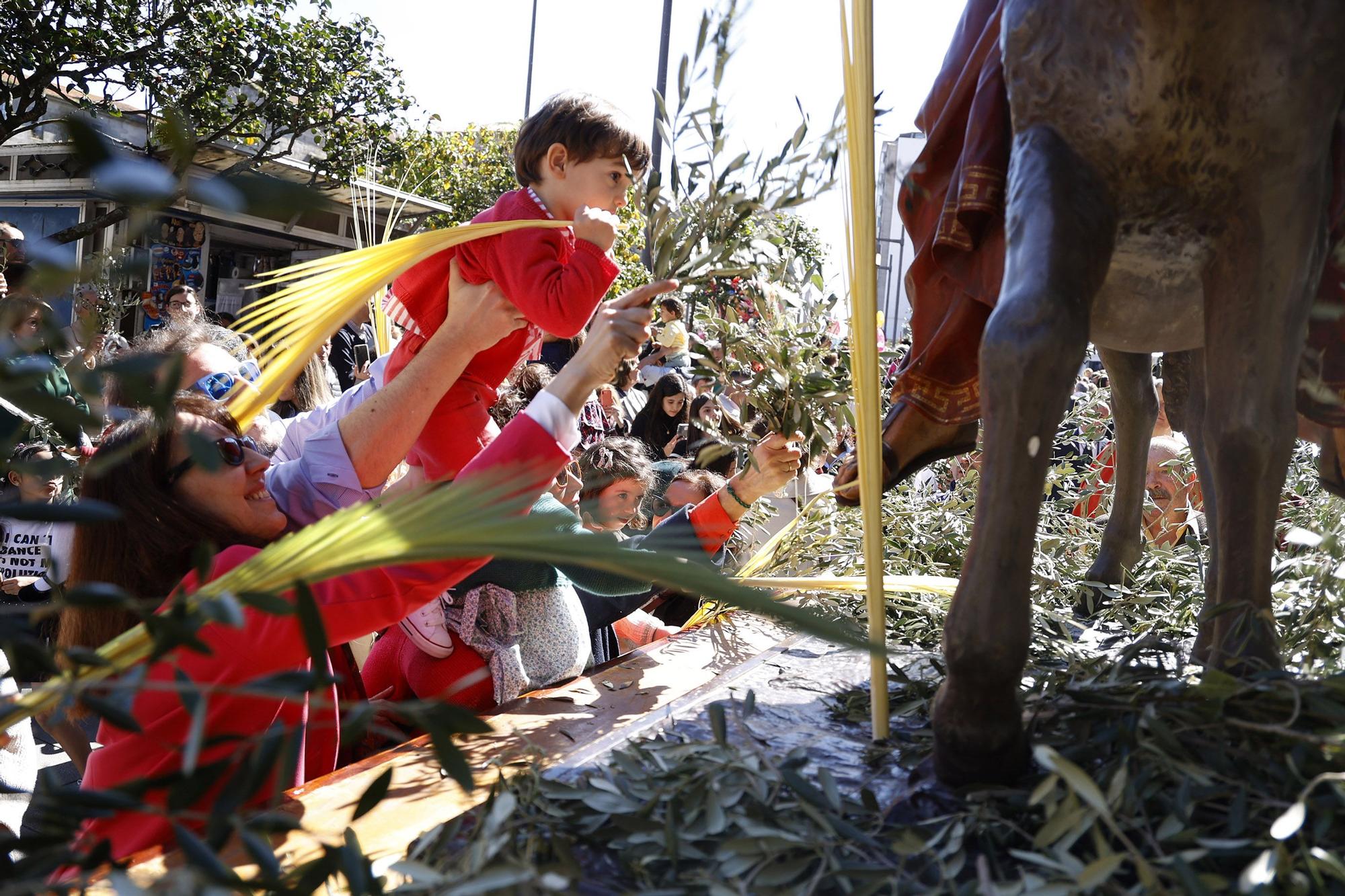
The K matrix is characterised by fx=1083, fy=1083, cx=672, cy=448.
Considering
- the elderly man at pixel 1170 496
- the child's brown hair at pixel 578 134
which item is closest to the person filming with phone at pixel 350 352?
the child's brown hair at pixel 578 134

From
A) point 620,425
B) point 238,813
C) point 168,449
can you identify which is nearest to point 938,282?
point 168,449

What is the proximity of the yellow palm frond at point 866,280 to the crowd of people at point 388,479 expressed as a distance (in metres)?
0.22

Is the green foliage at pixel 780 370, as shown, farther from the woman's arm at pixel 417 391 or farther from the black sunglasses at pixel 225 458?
the black sunglasses at pixel 225 458

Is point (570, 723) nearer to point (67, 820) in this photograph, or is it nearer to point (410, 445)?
point (410, 445)

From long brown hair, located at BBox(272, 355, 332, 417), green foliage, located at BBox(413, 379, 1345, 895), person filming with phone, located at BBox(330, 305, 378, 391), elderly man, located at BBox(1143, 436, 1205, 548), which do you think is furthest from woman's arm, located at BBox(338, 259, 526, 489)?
person filming with phone, located at BBox(330, 305, 378, 391)

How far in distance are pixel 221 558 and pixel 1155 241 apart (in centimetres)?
122

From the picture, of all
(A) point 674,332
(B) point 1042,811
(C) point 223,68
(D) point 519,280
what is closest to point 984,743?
(B) point 1042,811

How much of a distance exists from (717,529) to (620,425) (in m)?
2.14

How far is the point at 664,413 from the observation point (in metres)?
4.47

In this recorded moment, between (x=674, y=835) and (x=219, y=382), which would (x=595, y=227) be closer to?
(x=219, y=382)

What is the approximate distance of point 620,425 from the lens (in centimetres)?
439

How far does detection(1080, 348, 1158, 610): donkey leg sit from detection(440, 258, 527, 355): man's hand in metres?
1.18

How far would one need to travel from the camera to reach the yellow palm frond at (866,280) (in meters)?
1.26

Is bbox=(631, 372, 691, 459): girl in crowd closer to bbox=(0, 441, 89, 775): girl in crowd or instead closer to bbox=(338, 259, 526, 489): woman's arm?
bbox=(0, 441, 89, 775): girl in crowd
